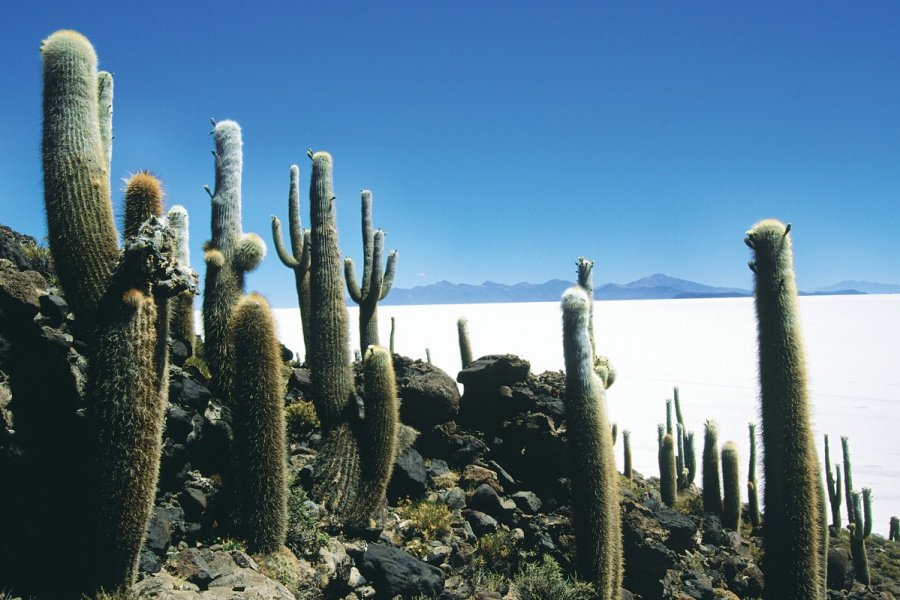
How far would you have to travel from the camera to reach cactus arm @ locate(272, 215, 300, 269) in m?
12.8

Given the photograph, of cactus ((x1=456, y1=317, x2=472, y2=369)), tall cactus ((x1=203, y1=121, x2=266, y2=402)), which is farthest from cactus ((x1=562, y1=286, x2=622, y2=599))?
cactus ((x1=456, y1=317, x2=472, y2=369))

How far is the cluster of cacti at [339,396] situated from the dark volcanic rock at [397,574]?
74cm

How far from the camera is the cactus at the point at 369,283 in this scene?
12336 mm

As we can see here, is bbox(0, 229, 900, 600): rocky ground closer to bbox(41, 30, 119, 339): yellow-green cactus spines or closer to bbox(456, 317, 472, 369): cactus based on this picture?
bbox(41, 30, 119, 339): yellow-green cactus spines

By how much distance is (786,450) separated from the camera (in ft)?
22.4

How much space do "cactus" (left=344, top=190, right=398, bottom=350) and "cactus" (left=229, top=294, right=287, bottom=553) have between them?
205 inches

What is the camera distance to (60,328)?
619 cm

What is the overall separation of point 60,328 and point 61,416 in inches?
37.1

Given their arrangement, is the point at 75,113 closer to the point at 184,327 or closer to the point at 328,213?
the point at 184,327

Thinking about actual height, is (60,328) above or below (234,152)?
below

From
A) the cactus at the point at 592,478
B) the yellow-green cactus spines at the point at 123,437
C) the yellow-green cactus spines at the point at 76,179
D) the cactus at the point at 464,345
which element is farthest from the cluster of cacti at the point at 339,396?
the cactus at the point at 464,345

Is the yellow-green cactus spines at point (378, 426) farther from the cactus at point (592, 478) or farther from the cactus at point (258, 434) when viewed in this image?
the cactus at point (592, 478)

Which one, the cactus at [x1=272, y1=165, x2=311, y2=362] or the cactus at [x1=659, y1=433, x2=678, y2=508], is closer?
the cactus at [x1=272, y1=165, x2=311, y2=362]

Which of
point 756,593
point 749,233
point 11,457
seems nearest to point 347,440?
point 11,457
